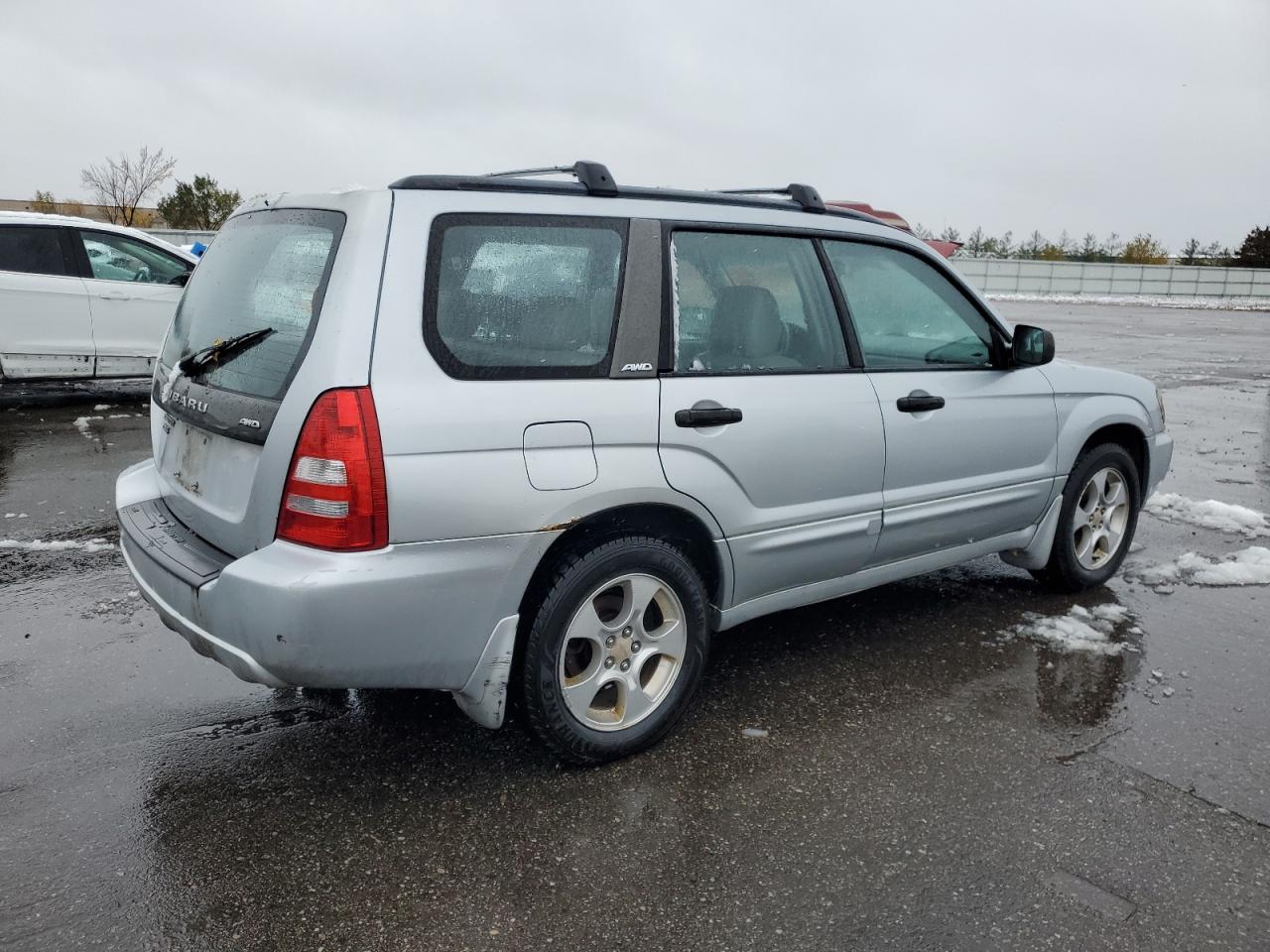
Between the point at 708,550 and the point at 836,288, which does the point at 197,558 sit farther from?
the point at 836,288

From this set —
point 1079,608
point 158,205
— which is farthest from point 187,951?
point 158,205

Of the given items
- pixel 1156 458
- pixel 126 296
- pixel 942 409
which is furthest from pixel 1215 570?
pixel 126 296

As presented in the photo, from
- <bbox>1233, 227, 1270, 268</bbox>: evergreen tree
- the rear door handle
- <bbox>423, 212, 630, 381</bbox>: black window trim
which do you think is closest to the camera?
<bbox>423, 212, 630, 381</bbox>: black window trim

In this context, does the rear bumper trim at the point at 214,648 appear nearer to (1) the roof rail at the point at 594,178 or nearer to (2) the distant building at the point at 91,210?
(1) the roof rail at the point at 594,178

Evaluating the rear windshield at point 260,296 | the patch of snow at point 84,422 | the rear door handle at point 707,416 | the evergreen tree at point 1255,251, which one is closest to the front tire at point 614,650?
the rear door handle at point 707,416

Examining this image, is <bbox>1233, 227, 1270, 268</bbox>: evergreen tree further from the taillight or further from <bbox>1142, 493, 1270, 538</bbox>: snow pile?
the taillight

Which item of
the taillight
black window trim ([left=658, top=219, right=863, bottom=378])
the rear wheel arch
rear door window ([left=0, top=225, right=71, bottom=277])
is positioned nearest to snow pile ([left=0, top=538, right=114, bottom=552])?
the taillight

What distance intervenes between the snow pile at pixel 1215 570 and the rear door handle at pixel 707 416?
116 inches

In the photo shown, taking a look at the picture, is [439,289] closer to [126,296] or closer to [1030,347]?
[1030,347]

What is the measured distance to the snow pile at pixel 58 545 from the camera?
5191 millimetres

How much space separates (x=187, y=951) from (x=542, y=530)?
1303mm

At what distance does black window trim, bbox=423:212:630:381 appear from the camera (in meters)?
2.76

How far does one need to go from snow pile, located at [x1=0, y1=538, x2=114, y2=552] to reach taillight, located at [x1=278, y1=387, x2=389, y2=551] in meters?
3.17

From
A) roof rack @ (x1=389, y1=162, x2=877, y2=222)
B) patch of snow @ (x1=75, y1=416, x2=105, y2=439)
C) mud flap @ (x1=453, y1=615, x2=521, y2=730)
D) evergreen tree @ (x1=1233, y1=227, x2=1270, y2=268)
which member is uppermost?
evergreen tree @ (x1=1233, y1=227, x2=1270, y2=268)
